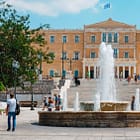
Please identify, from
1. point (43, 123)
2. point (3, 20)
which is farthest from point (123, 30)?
point (43, 123)

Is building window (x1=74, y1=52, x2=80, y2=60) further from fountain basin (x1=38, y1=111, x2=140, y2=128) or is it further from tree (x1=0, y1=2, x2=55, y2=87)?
fountain basin (x1=38, y1=111, x2=140, y2=128)

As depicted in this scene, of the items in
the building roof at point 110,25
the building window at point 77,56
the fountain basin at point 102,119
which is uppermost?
the building roof at point 110,25

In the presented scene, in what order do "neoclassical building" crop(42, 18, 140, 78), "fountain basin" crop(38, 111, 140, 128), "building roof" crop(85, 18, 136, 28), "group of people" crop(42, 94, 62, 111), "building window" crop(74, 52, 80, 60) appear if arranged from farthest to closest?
"building roof" crop(85, 18, 136, 28)
"building window" crop(74, 52, 80, 60)
"neoclassical building" crop(42, 18, 140, 78)
"group of people" crop(42, 94, 62, 111)
"fountain basin" crop(38, 111, 140, 128)

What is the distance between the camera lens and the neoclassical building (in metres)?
112

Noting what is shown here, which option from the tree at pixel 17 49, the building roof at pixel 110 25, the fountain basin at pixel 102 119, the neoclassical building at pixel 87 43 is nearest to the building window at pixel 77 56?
the neoclassical building at pixel 87 43

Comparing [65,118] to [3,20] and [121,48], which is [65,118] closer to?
[3,20]

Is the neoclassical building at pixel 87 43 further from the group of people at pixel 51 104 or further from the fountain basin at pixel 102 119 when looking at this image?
the fountain basin at pixel 102 119

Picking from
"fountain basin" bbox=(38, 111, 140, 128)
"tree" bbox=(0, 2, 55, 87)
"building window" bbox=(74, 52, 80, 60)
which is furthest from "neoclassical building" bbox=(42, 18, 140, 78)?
"fountain basin" bbox=(38, 111, 140, 128)

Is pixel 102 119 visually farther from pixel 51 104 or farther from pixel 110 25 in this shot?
pixel 110 25

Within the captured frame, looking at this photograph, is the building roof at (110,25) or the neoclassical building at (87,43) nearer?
the neoclassical building at (87,43)

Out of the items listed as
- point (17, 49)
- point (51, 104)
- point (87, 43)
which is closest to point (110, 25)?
point (87, 43)

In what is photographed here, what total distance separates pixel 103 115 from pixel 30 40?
2998 centimetres

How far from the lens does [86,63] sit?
110938mm

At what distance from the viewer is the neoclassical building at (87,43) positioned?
112m
